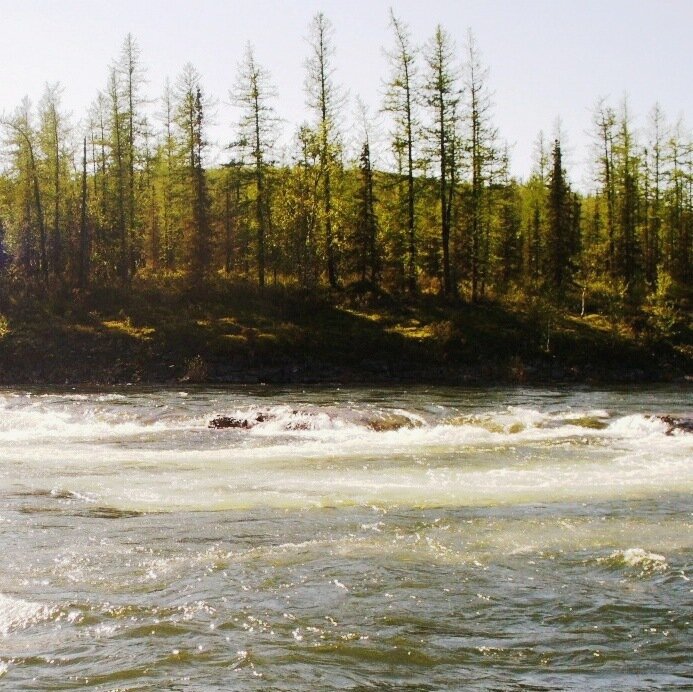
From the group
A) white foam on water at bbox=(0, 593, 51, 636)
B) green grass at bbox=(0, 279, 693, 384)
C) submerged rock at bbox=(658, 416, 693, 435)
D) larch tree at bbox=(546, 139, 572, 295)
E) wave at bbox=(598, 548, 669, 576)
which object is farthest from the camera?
larch tree at bbox=(546, 139, 572, 295)

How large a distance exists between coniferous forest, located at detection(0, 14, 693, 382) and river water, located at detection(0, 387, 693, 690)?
18.2m

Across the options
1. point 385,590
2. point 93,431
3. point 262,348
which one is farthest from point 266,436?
point 262,348

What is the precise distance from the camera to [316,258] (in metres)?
48.4

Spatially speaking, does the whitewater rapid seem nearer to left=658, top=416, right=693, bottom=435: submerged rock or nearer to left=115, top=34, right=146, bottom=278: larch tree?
left=658, top=416, right=693, bottom=435: submerged rock

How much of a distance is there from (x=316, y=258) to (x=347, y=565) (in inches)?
1589

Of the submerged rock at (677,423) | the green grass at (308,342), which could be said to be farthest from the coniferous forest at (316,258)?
the submerged rock at (677,423)

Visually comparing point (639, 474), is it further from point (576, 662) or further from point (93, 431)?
point (93, 431)

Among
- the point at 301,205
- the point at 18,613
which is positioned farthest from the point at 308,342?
the point at 18,613

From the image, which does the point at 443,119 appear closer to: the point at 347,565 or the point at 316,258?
the point at 316,258

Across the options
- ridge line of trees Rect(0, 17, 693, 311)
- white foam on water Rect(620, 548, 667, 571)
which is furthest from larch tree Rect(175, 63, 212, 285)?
white foam on water Rect(620, 548, 667, 571)

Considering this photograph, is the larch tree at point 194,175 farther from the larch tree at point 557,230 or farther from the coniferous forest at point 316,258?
the larch tree at point 557,230

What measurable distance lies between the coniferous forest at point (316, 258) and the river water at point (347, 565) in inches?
715

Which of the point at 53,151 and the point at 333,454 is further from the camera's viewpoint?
the point at 53,151

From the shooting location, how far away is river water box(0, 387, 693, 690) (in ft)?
21.0
